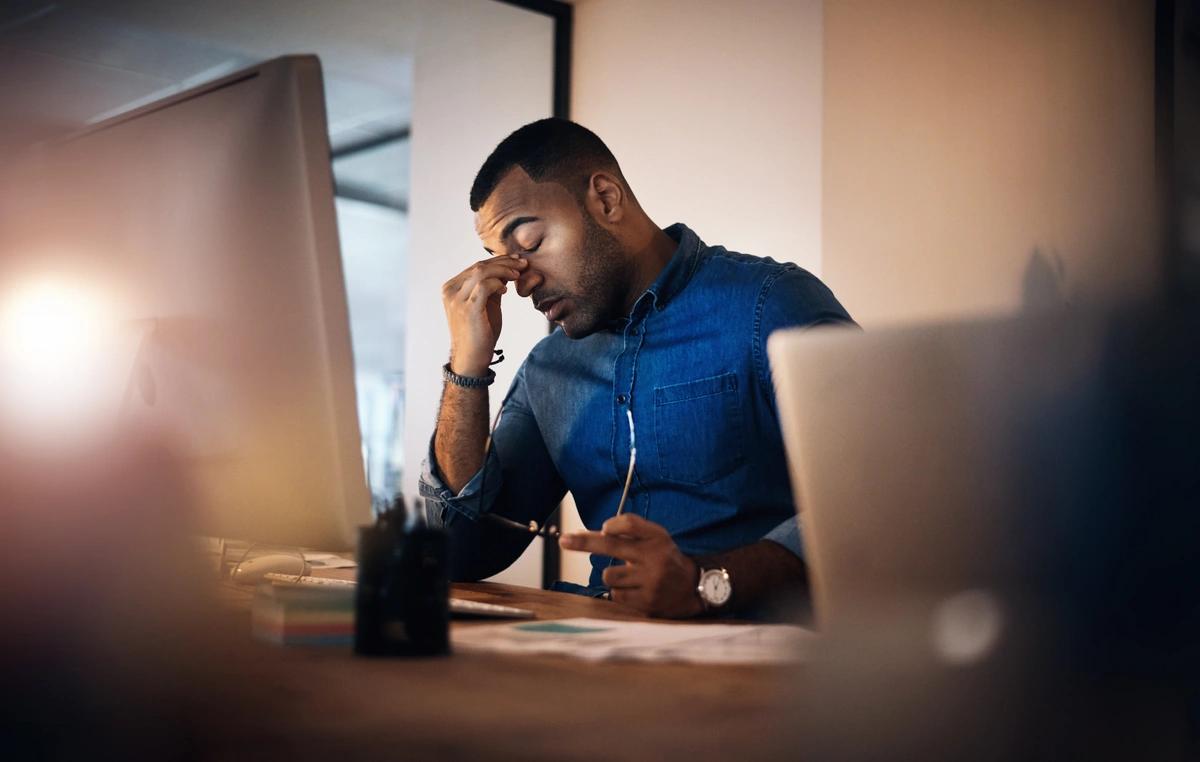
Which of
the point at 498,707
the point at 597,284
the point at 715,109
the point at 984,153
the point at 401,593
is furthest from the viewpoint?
the point at 715,109

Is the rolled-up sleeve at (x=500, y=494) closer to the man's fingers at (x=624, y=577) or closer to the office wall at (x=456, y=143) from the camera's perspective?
the man's fingers at (x=624, y=577)

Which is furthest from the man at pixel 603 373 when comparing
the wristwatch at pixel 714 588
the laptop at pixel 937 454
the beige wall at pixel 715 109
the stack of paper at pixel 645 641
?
the beige wall at pixel 715 109

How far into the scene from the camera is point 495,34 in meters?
Answer: 4.09

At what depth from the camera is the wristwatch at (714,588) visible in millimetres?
1110

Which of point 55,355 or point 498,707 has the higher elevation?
point 55,355

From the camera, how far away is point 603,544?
1.07 m

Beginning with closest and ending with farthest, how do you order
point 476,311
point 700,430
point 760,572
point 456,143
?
point 760,572 < point 700,430 < point 476,311 < point 456,143

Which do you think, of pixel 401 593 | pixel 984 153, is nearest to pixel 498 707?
pixel 401 593

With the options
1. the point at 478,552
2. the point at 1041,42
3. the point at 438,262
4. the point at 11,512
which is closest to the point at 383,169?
the point at 438,262

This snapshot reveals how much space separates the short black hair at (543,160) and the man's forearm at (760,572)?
0.88 m

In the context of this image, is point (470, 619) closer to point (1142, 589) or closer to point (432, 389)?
point (1142, 589)

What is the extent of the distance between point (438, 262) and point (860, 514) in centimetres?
367

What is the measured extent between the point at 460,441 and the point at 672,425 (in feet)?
1.14

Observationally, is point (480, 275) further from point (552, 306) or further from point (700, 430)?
point (700, 430)
